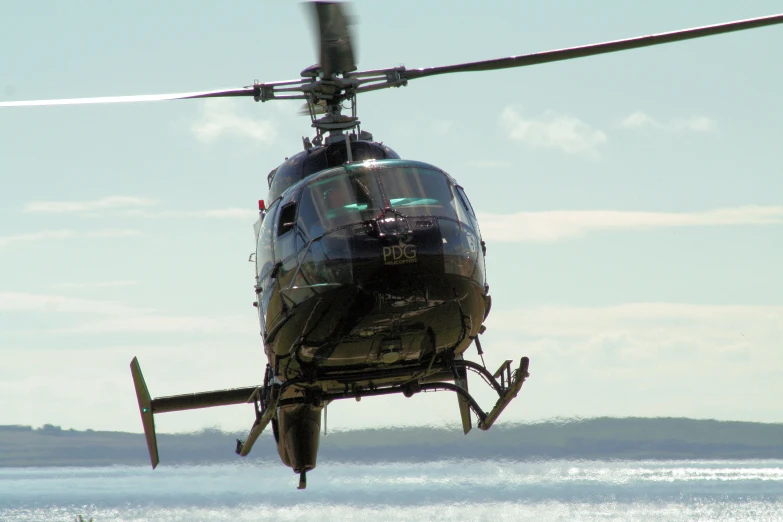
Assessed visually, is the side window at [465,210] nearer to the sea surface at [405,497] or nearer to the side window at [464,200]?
the side window at [464,200]

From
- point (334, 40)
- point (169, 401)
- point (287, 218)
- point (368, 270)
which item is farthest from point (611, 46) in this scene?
point (169, 401)

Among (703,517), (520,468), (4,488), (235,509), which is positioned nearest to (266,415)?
(235,509)

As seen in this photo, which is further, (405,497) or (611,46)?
(405,497)

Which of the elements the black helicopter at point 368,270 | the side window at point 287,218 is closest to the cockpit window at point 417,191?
the black helicopter at point 368,270

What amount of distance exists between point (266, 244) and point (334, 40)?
299 cm

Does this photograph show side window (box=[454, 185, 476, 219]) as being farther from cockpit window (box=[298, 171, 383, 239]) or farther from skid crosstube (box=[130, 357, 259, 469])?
skid crosstube (box=[130, 357, 259, 469])

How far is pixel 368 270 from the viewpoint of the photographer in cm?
1144

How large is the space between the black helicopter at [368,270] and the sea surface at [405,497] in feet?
114

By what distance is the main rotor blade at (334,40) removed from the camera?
10.5m

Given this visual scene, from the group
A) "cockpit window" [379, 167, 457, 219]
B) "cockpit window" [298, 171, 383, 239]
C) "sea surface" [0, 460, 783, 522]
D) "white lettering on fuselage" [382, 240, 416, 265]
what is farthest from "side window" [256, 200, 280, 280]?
"sea surface" [0, 460, 783, 522]

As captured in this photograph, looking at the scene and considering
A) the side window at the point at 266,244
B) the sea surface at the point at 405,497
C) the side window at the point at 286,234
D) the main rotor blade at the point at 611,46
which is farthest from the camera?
the sea surface at the point at 405,497

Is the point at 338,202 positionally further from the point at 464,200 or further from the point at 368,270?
the point at 464,200

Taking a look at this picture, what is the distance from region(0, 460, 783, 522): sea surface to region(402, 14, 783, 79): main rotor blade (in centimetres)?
3665

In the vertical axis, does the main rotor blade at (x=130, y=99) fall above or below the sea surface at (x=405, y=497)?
above
